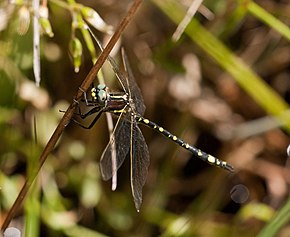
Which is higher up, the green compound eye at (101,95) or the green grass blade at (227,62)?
the green grass blade at (227,62)

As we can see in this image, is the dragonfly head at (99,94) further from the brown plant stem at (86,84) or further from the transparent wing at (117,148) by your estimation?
the brown plant stem at (86,84)

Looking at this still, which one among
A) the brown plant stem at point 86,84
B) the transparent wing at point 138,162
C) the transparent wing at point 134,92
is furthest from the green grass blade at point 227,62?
the brown plant stem at point 86,84

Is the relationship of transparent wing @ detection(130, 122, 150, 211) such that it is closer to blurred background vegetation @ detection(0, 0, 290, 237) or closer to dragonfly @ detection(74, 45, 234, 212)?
dragonfly @ detection(74, 45, 234, 212)

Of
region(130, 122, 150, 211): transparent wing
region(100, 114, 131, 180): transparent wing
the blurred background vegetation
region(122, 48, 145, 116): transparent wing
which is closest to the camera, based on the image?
region(130, 122, 150, 211): transparent wing

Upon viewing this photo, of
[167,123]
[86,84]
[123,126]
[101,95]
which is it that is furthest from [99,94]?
[167,123]

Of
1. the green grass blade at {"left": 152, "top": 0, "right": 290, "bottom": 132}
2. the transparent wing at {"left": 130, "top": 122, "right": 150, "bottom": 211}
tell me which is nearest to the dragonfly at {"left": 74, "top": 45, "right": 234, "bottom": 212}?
the transparent wing at {"left": 130, "top": 122, "right": 150, "bottom": 211}

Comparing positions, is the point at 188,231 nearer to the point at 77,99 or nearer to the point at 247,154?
the point at 247,154
